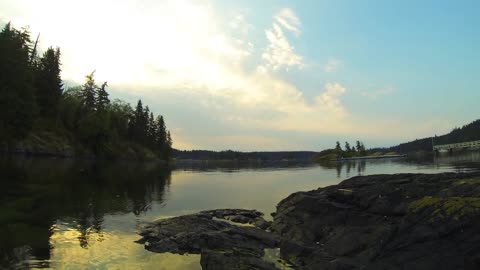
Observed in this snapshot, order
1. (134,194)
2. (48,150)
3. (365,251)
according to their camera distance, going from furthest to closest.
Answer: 1. (48,150)
2. (134,194)
3. (365,251)

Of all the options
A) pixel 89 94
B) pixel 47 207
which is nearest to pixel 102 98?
pixel 89 94

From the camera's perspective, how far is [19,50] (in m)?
71.8

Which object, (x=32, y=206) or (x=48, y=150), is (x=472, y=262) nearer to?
(x=32, y=206)

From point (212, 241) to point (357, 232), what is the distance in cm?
895

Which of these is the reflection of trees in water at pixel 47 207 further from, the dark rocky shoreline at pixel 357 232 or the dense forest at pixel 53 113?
the dense forest at pixel 53 113

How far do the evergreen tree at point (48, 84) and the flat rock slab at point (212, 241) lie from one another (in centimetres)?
10725

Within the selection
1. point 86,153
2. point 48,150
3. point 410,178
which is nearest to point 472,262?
point 410,178

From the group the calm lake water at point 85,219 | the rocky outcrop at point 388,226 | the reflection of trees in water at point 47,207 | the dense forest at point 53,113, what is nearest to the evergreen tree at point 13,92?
the dense forest at point 53,113

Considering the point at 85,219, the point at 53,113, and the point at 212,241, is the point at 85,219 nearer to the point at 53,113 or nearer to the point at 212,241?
the point at 212,241

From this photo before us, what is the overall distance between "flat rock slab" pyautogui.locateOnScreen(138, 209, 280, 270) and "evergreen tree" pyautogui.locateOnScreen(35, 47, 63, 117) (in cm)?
10725

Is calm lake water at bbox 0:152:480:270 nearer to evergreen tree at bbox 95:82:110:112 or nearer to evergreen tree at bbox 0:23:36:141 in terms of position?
evergreen tree at bbox 0:23:36:141

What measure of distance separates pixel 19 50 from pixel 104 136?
74386 millimetres

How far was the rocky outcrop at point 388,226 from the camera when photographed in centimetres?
1603

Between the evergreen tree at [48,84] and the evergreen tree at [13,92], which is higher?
the evergreen tree at [48,84]
